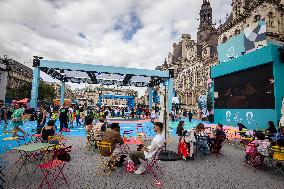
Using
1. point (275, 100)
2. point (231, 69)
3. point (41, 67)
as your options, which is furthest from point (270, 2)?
point (41, 67)

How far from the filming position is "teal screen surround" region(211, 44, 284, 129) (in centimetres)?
1508

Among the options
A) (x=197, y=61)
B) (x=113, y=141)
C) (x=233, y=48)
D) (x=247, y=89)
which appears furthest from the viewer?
(x=197, y=61)

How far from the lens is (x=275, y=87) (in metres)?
15.1

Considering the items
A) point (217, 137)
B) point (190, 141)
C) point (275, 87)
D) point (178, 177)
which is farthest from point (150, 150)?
point (275, 87)

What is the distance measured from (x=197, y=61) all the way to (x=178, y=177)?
53.6 m

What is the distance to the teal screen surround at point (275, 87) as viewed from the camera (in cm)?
1508

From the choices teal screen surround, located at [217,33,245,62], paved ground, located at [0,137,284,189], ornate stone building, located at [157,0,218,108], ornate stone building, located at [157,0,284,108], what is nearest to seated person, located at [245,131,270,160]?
paved ground, located at [0,137,284,189]

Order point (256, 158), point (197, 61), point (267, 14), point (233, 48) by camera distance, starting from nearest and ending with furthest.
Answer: point (256, 158) < point (233, 48) < point (267, 14) < point (197, 61)

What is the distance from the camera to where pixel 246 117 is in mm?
17734

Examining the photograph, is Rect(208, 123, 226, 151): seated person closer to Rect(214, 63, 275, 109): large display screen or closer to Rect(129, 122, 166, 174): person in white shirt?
Rect(129, 122, 166, 174): person in white shirt

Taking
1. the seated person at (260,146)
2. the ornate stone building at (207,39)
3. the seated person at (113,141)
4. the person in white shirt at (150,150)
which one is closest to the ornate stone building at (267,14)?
the ornate stone building at (207,39)

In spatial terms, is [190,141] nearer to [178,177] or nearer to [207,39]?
[178,177]

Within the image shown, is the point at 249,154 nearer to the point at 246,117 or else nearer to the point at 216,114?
the point at 246,117

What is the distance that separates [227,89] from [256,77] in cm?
369
